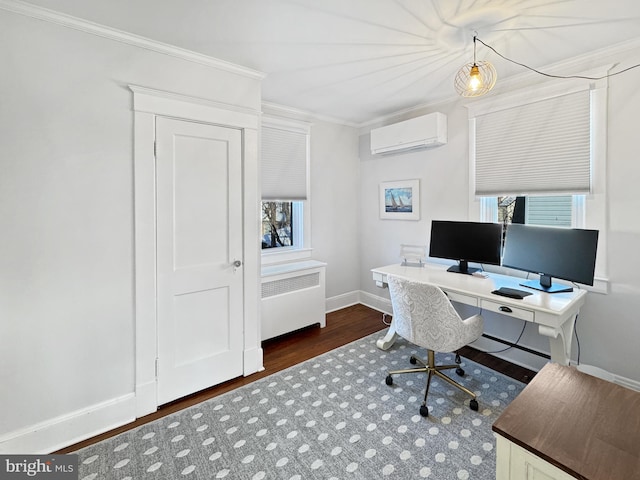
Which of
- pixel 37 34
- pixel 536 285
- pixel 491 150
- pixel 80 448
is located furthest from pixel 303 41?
pixel 80 448

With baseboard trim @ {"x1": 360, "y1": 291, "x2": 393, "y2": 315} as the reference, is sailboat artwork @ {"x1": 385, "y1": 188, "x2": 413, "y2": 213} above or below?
above

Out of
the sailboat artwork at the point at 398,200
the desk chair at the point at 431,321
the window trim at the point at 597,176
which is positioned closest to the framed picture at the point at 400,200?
the sailboat artwork at the point at 398,200

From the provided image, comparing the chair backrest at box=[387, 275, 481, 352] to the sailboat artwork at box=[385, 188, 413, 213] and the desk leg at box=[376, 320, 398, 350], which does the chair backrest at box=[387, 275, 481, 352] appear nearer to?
the desk leg at box=[376, 320, 398, 350]

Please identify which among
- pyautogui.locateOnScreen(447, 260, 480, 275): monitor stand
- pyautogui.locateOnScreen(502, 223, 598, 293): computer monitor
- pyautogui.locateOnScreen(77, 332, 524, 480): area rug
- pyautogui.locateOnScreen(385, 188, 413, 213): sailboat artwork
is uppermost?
pyautogui.locateOnScreen(385, 188, 413, 213): sailboat artwork

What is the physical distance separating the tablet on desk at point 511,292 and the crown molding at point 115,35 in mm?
2593

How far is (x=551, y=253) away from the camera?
2336 mm

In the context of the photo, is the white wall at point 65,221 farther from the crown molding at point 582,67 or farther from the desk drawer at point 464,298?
the crown molding at point 582,67

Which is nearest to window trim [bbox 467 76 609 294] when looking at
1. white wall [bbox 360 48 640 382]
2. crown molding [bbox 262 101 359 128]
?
white wall [bbox 360 48 640 382]

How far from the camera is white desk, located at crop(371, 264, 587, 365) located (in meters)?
→ 2.04

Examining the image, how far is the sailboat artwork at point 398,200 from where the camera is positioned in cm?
377

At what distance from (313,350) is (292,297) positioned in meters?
0.62

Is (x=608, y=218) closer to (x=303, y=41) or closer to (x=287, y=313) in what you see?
(x=303, y=41)

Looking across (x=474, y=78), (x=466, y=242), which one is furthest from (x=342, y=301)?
(x=474, y=78)

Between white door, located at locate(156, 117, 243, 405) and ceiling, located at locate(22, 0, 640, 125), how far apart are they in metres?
0.61
